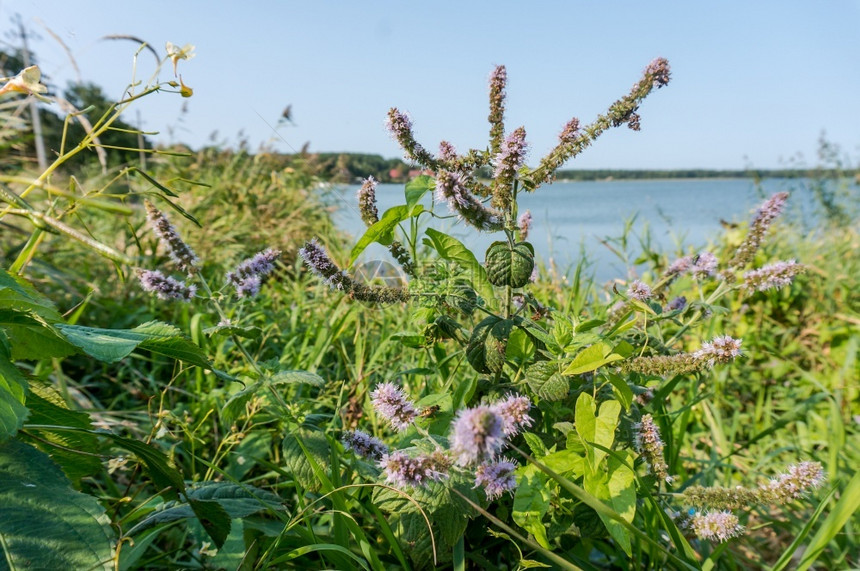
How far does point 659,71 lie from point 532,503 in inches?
30.2

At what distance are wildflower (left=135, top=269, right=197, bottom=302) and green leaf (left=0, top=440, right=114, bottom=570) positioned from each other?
1.72 ft

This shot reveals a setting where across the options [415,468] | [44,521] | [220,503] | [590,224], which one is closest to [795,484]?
[415,468]

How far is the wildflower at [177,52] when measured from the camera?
2.51ft

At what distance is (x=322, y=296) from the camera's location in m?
2.56

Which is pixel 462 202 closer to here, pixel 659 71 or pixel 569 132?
→ pixel 569 132

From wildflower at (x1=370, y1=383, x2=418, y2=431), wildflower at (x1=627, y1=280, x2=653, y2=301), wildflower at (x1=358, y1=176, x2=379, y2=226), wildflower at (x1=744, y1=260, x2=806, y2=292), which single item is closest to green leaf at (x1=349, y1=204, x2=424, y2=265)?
wildflower at (x1=358, y1=176, x2=379, y2=226)

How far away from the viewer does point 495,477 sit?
2.62 feet

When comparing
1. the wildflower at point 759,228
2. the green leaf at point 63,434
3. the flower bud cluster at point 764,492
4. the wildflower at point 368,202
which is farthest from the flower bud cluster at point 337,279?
the wildflower at point 759,228

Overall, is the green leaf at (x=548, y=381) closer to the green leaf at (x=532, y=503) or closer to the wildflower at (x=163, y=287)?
the green leaf at (x=532, y=503)

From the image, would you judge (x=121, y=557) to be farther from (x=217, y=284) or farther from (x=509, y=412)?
(x=217, y=284)

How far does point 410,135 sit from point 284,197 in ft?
12.4

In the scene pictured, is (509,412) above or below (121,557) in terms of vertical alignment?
above

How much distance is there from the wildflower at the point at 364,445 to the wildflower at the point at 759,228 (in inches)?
35.9

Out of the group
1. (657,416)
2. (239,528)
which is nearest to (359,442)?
(239,528)
